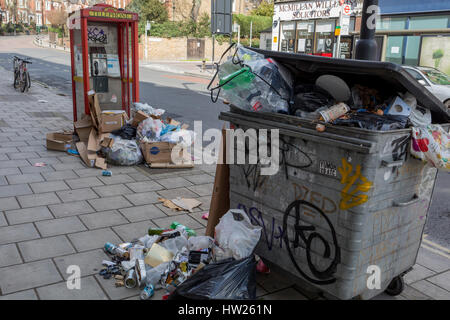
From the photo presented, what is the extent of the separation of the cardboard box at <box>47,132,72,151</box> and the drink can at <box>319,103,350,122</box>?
5.33 metres

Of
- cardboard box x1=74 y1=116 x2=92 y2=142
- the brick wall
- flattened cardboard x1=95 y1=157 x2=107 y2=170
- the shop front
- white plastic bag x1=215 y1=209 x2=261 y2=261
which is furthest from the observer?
the brick wall

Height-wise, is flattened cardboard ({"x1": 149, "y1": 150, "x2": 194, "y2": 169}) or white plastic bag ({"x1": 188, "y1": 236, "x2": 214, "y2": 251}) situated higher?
white plastic bag ({"x1": 188, "y1": 236, "x2": 214, "y2": 251})

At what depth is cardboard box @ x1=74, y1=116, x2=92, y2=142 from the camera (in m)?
6.84

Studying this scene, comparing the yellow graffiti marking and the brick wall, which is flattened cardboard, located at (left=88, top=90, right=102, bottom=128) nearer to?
the yellow graffiti marking

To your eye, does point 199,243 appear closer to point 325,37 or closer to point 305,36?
point 325,37

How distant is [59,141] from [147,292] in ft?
15.5

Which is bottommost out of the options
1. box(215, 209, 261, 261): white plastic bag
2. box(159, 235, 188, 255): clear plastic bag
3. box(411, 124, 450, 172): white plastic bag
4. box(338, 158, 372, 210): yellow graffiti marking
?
box(159, 235, 188, 255): clear plastic bag

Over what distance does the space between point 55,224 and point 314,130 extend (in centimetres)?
286

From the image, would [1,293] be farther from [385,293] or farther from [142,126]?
[142,126]

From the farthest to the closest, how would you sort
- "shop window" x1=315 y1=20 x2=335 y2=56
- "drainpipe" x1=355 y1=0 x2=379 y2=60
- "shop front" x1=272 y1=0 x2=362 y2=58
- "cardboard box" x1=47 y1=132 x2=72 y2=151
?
1. "shop window" x1=315 y1=20 x2=335 y2=56
2. "shop front" x1=272 y1=0 x2=362 y2=58
3. "cardboard box" x1=47 y1=132 x2=72 y2=151
4. "drainpipe" x1=355 y1=0 x2=379 y2=60

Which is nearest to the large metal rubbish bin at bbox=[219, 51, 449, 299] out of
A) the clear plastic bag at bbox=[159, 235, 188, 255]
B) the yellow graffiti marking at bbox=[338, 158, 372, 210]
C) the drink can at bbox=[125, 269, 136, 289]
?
the yellow graffiti marking at bbox=[338, 158, 372, 210]

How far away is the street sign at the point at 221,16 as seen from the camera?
76.3 feet

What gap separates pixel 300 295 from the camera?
3.22m
